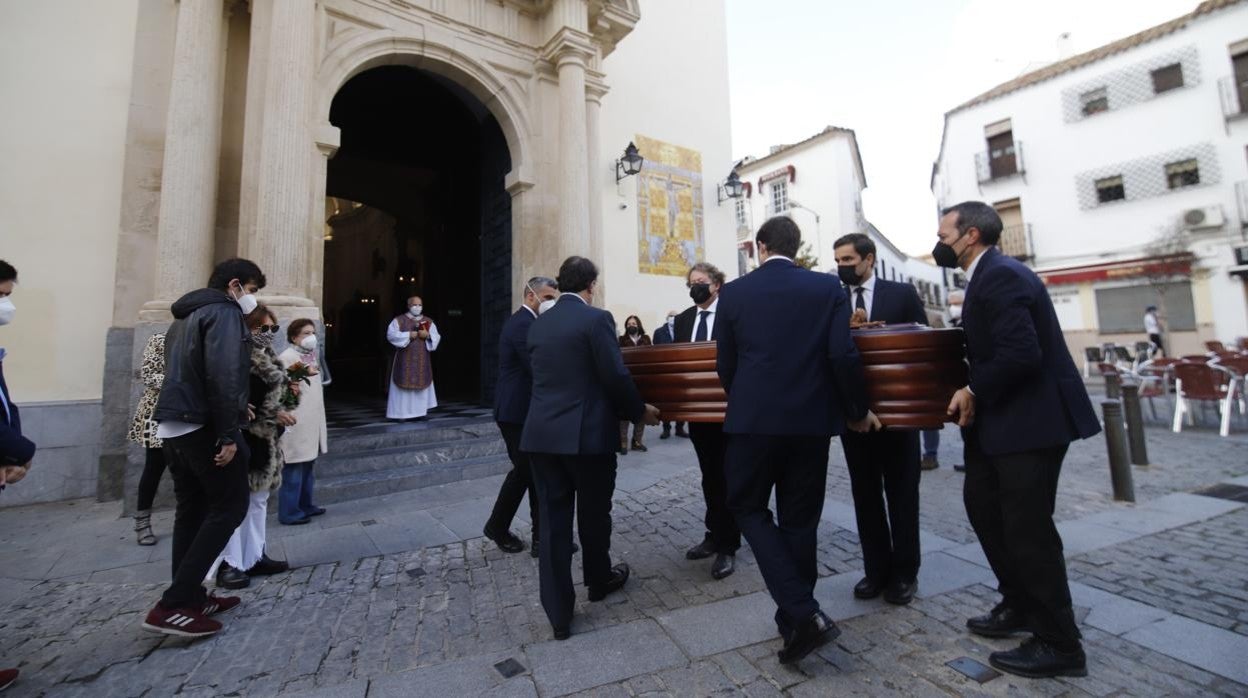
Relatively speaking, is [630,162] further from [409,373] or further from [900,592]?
[900,592]

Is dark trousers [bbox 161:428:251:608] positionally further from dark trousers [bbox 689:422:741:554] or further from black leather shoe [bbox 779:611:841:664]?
black leather shoe [bbox 779:611:841:664]

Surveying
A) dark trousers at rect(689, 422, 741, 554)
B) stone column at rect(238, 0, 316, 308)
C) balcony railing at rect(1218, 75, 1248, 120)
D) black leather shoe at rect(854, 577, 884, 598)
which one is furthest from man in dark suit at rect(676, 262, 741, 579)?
balcony railing at rect(1218, 75, 1248, 120)

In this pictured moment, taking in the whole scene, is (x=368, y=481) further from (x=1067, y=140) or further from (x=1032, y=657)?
(x=1067, y=140)

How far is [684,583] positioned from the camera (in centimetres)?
325

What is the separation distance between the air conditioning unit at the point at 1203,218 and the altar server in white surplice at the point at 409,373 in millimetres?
25716

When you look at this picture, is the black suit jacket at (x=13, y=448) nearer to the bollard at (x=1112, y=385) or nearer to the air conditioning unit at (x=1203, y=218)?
the bollard at (x=1112, y=385)

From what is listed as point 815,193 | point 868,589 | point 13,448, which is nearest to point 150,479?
point 13,448

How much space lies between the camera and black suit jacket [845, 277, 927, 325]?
3.11m

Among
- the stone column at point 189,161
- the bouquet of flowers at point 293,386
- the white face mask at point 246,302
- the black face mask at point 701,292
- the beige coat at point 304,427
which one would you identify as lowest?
the beige coat at point 304,427

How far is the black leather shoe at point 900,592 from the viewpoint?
112 inches

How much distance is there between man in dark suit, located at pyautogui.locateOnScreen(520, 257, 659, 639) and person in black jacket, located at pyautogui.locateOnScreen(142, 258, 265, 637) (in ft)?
4.93

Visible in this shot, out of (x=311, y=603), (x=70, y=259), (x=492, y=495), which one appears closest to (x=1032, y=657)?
(x=311, y=603)

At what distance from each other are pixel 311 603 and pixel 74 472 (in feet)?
16.3

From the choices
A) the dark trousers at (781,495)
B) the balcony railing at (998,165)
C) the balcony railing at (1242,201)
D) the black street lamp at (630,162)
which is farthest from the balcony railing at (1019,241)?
the dark trousers at (781,495)
